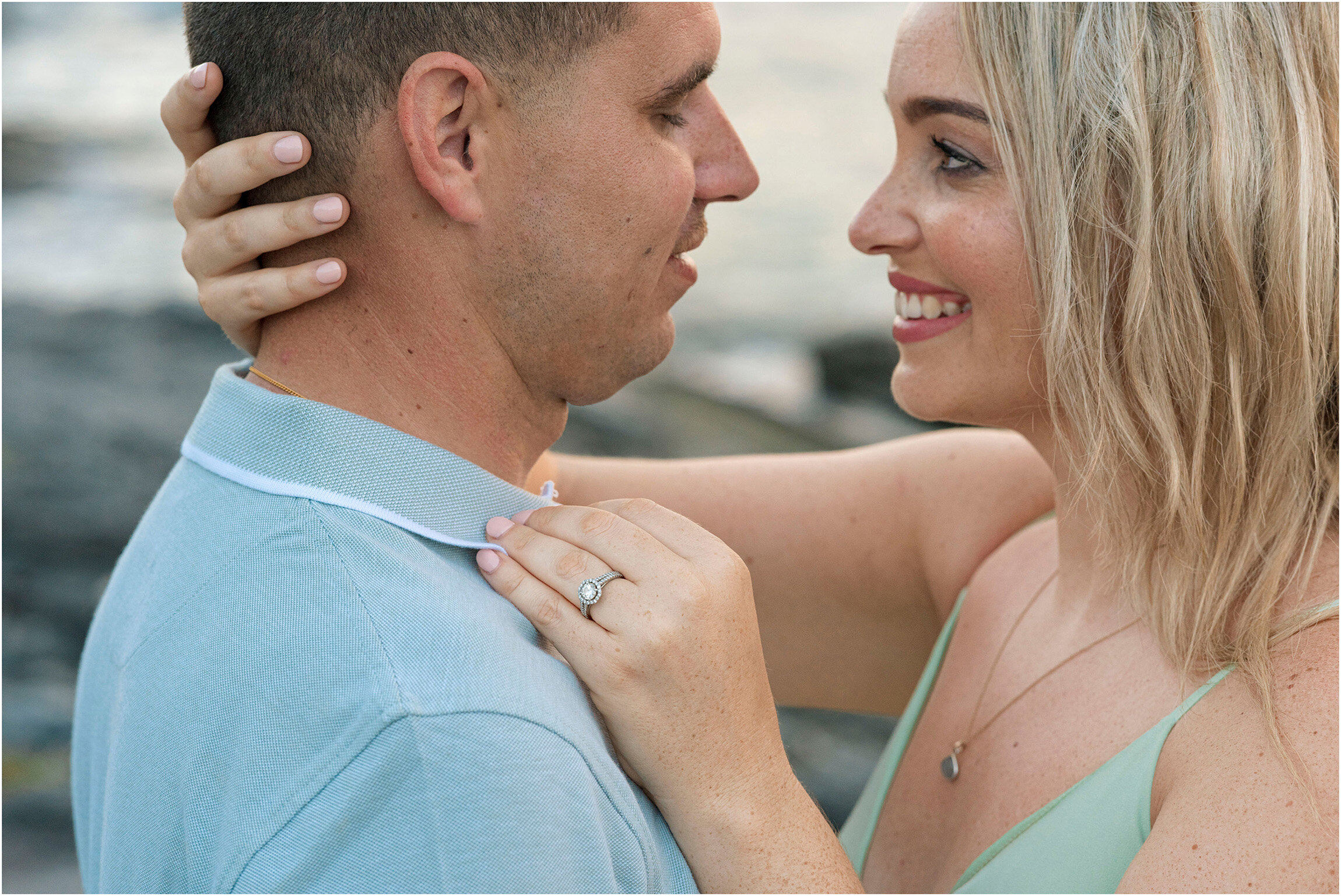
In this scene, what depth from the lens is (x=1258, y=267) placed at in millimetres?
1897

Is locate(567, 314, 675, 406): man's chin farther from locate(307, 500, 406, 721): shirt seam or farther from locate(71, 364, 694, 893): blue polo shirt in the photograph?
locate(307, 500, 406, 721): shirt seam

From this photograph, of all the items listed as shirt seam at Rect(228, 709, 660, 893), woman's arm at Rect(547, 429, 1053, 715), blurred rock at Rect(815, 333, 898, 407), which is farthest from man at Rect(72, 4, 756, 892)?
blurred rock at Rect(815, 333, 898, 407)

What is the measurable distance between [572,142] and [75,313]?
4.61m

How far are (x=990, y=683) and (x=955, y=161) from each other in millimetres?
1144

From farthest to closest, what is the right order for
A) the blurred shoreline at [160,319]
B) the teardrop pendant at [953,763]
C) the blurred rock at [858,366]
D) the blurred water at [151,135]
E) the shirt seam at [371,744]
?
the blurred rock at [858,366]
the blurred water at [151,135]
the blurred shoreline at [160,319]
the teardrop pendant at [953,763]
the shirt seam at [371,744]

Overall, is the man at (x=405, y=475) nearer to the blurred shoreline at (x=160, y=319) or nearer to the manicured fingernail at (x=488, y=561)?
the manicured fingernail at (x=488, y=561)

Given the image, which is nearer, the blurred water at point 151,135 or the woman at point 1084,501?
the woman at point 1084,501

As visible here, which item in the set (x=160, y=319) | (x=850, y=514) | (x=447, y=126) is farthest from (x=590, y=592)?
(x=160, y=319)

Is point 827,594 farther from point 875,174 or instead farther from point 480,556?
point 875,174

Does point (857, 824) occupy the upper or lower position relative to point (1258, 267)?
lower

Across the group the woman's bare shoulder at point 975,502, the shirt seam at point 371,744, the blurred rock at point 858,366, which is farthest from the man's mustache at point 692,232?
the blurred rock at point 858,366

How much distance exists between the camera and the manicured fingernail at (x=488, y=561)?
1.55 m

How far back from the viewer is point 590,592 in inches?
57.9

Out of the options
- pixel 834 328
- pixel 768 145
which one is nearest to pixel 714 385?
pixel 834 328
